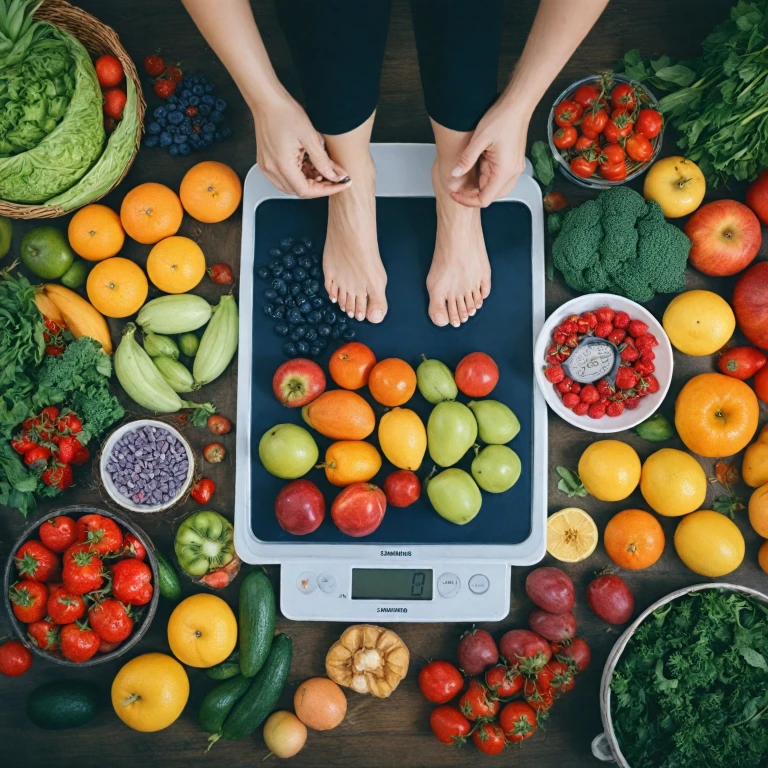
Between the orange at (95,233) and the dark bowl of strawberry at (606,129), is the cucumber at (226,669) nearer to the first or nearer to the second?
the orange at (95,233)

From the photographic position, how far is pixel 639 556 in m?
1.28

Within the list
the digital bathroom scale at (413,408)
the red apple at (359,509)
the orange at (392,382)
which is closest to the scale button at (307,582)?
the digital bathroom scale at (413,408)

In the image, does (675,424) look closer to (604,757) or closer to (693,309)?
(693,309)

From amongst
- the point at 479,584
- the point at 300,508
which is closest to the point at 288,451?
the point at 300,508

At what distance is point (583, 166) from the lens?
130 centimetres

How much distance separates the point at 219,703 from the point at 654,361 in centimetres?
102

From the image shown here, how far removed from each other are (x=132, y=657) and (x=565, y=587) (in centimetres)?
84

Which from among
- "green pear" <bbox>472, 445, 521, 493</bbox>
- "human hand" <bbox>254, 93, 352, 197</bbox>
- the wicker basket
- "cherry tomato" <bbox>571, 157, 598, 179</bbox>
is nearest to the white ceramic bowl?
"green pear" <bbox>472, 445, 521, 493</bbox>

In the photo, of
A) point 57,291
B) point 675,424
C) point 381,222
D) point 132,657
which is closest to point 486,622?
point 675,424

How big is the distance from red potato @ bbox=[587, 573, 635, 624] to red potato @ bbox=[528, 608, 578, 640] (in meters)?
0.05

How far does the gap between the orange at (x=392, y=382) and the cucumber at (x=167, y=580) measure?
1.69 ft

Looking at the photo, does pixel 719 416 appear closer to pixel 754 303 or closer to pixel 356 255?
pixel 754 303

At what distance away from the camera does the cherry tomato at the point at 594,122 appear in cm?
128

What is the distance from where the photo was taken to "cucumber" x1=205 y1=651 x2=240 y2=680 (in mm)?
1299
